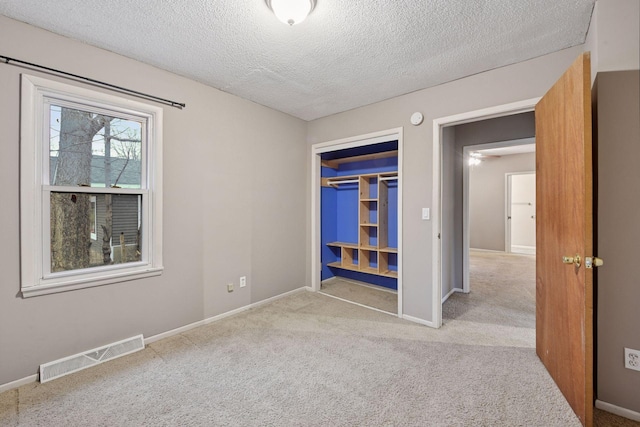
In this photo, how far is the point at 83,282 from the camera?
2115 millimetres

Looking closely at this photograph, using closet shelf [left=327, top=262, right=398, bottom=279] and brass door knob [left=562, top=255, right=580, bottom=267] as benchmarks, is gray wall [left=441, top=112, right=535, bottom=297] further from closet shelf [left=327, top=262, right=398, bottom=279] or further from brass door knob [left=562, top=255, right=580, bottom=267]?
brass door knob [left=562, top=255, right=580, bottom=267]

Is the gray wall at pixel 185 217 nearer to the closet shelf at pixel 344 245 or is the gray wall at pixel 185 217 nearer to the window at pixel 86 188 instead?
the window at pixel 86 188

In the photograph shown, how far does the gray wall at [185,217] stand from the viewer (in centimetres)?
184

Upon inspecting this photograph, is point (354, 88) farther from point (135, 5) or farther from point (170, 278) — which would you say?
point (170, 278)

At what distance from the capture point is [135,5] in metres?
1.71

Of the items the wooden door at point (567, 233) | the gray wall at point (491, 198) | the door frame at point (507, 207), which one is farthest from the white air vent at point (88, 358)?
the door frame at point (507, 207)

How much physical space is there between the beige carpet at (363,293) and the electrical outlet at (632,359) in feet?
6.03

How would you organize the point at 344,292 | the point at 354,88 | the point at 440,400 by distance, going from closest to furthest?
the point at 440,400 → the point at 354,88 → the point at 344,292

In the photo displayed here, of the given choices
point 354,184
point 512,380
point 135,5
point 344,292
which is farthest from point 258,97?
point 512,380

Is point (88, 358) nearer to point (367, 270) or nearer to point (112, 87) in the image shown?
point (112, 87)

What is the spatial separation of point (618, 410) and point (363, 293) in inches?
101

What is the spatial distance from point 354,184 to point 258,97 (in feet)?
6.69

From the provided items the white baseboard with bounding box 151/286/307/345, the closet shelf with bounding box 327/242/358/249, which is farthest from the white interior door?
the white baseboard with bounding box 151/286/307/345

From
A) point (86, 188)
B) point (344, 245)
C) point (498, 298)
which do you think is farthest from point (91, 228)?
point (498, 298)
